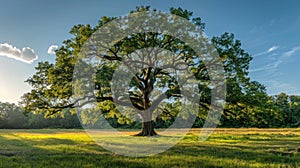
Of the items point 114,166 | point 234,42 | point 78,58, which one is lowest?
point 114,166

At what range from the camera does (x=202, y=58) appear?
2242cm

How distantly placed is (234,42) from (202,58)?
3496mm

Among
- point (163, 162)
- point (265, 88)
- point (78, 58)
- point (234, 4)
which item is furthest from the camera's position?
point (265, 88)

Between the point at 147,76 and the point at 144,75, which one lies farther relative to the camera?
the point at 144,75

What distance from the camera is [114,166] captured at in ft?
26.6

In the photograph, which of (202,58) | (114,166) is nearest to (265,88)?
(202,58)

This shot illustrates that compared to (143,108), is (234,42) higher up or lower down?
higher up

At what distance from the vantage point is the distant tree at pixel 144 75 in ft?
70.8

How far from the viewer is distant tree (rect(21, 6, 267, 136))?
2158 centimetres

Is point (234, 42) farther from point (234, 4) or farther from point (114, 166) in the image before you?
point (114, 166)

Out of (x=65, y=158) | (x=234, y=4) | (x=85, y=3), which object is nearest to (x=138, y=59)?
(x=85, y=3)

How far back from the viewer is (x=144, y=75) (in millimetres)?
26234

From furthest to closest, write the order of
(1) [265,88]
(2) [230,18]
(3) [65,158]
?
(1) [265,88] → (2) [230,18] → (3) [65,158]

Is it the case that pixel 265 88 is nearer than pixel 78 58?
No
